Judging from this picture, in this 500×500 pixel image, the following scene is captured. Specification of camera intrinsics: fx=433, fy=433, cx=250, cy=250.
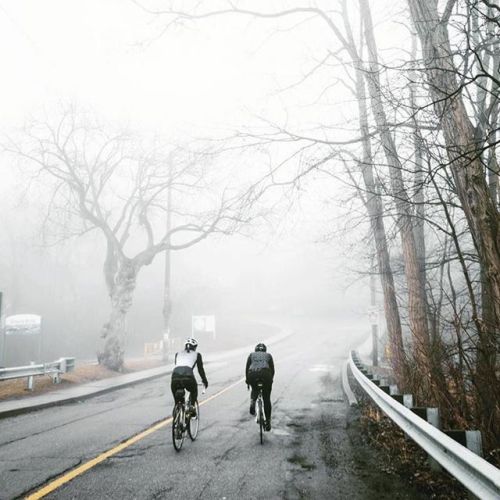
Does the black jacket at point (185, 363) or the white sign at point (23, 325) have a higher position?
the white sign at point (23, 325)

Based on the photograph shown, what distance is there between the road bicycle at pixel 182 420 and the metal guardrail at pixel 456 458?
3.29 m

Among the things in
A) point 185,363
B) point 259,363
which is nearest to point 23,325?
point 185,363

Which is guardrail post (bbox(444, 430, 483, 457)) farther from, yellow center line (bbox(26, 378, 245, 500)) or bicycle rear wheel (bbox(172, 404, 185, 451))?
yellow center line (bbox(26, 378, 245, 500))

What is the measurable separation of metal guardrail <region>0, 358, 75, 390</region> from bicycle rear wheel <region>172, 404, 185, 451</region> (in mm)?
7385

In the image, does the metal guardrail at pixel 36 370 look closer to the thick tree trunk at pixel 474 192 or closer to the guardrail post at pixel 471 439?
the guardrail post at pixel 471 439

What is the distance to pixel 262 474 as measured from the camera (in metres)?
5.54

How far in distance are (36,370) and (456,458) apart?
1347 centimetres

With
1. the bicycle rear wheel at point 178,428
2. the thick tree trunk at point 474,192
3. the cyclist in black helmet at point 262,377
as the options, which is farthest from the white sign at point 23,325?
the thick tree trunk at point 474,192

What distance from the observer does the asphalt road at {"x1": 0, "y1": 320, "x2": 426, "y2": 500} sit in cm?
495

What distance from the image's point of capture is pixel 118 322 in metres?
19.5

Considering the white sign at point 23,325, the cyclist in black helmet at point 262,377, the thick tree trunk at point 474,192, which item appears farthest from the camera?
the white sign at point 23,325

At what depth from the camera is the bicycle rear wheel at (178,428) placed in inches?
261

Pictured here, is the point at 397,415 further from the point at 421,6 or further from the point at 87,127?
the point at 87,127

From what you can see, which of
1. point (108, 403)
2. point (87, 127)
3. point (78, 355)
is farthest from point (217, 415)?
point (78, 355)
